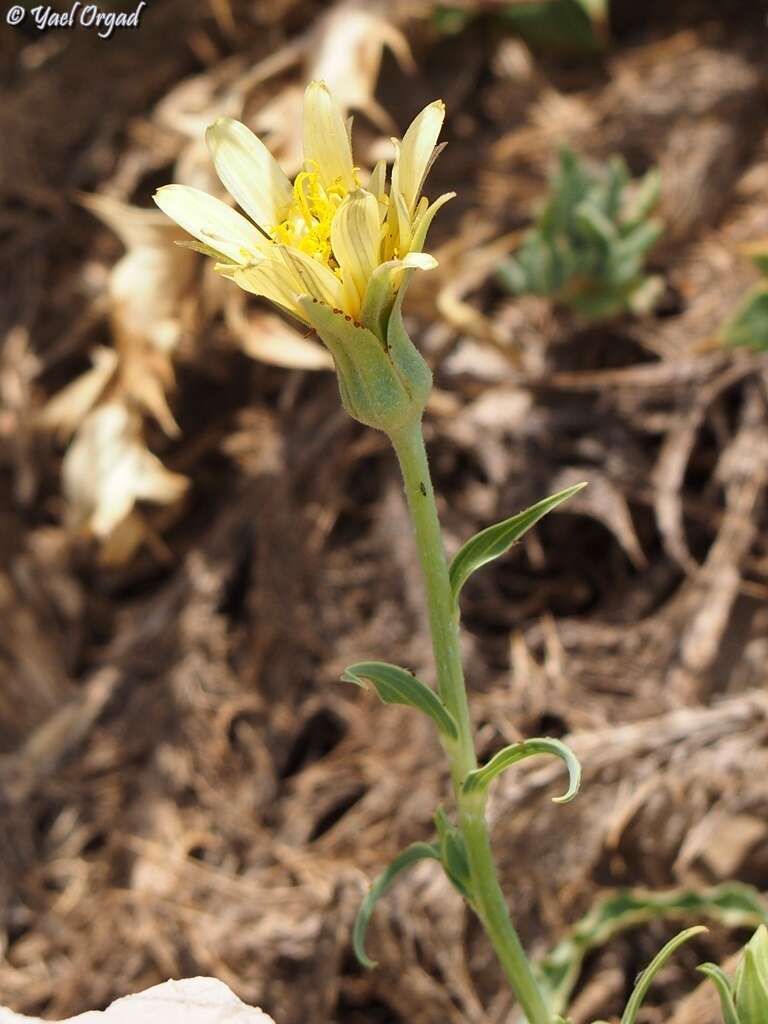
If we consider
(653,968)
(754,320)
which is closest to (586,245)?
(754,320)

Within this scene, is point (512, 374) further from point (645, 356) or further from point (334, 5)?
point (334, 5)

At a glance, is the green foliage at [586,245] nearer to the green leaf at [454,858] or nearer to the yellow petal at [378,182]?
the yellow petal at [378,182]

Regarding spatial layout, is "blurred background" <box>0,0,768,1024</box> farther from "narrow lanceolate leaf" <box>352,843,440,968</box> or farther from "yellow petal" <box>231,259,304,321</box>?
"yellow petal" <box>231,259,304,321</box>

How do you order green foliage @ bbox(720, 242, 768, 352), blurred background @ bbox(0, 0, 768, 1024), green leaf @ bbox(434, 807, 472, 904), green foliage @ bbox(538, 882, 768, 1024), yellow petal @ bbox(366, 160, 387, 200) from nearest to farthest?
1. yellow petal @ bbox(366, 160, 387, 200)
2. green leaf @ bbox(434, 807, 472, 904)
3. green foliage @ bbox(538, 882, 768, 1024)
4. blurred background @ bbox(0, 0, 768, 1024)
5. green foliage @ bbox(720, 242, 768, 352)

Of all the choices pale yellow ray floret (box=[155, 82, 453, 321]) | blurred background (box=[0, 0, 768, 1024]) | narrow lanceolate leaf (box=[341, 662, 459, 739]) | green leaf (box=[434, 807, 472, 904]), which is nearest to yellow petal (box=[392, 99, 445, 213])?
pale yellow ray floret (box=[155, 82, 453, 321])

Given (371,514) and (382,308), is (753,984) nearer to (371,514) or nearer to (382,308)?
(382,308)

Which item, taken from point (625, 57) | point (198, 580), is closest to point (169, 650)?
point (198, 580)
